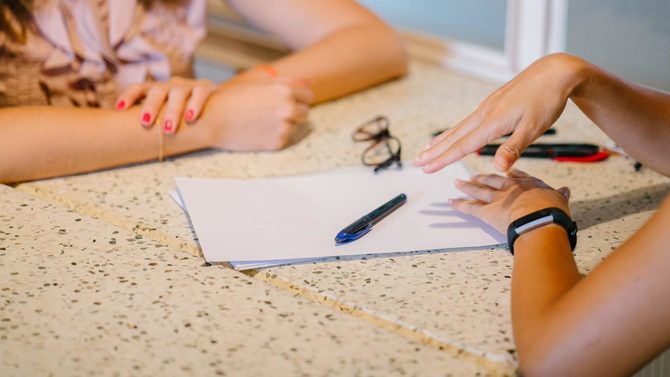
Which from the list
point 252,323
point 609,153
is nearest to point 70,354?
point 252,323

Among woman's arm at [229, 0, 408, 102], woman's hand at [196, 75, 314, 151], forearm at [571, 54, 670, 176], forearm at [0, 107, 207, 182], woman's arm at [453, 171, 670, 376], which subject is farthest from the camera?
woman's arm at [229, 0, 408, 102]

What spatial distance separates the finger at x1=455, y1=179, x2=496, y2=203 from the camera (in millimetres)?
979

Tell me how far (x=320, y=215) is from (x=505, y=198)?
0.72ft

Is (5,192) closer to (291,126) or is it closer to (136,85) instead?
(136,85)

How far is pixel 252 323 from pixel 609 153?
64cm

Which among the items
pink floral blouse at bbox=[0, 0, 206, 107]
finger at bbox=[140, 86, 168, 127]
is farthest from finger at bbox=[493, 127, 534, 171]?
pink floral blouse at bbox=[0, 0, 206, 107]

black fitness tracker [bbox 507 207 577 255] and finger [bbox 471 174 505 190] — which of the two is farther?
finger [bbox 471 174 505 190]

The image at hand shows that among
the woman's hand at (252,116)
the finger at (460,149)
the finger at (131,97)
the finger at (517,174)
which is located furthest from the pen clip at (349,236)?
the finger at (131,97)

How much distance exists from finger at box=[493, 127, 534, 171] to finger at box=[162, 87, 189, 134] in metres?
0.50

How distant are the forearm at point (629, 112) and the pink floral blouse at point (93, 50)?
2.33 ft

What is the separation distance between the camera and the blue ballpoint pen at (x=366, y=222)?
3.04ft

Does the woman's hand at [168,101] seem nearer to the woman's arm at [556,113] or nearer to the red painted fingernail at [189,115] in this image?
the red painted fingernail at [189,115]

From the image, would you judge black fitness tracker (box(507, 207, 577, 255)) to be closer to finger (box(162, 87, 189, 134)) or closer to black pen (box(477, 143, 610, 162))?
black pen (box(477, 143, 610, 162))

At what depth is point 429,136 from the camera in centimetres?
126
